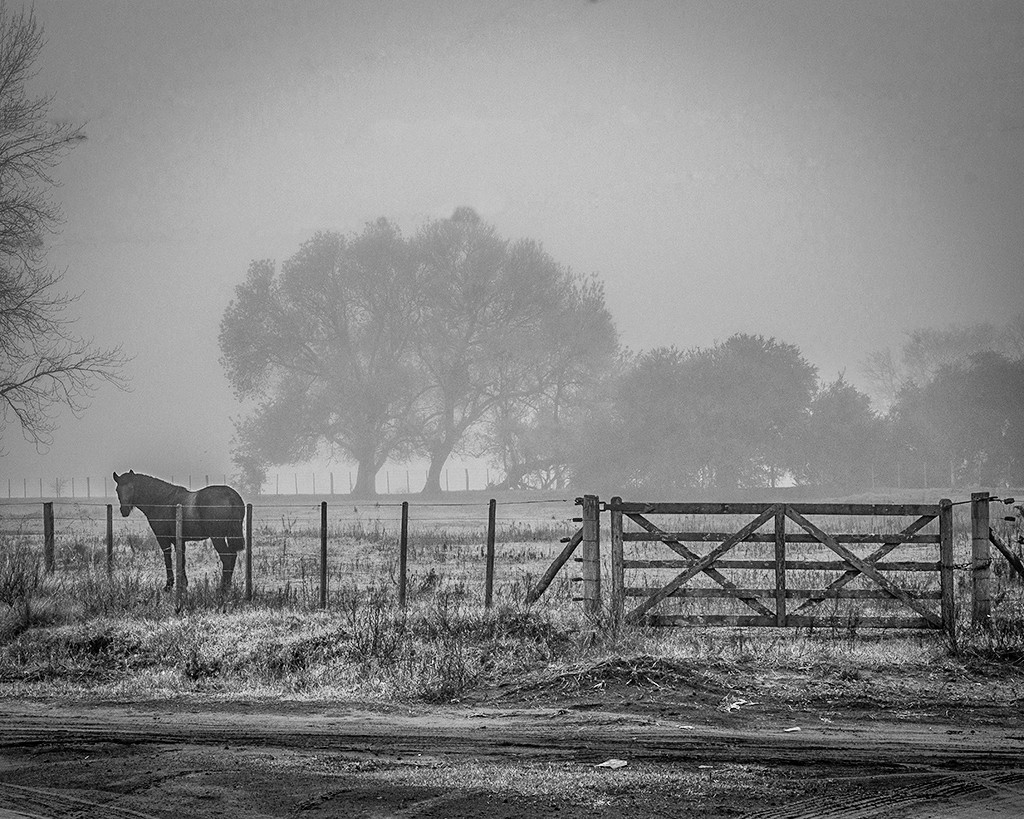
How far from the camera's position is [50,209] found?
84.8 feet

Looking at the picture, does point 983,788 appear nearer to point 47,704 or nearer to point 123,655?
point 47,704

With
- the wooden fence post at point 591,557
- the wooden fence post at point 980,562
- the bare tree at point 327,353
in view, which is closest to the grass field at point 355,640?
the wooden fence post at point 980,562

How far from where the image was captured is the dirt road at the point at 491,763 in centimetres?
721

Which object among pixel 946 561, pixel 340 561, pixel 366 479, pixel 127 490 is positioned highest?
pixel 127 490

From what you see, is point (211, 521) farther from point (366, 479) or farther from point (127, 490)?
point (366, 479)

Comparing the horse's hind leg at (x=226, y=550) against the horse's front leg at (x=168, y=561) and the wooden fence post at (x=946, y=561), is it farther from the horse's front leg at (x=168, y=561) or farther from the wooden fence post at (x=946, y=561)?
the wooden fence post at (x=946, y=561)

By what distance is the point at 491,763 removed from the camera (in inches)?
327

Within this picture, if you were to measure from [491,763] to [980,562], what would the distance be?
8577 millimetres

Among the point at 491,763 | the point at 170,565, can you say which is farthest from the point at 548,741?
the point at 170,565

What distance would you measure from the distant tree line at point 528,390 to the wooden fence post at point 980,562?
162 feet

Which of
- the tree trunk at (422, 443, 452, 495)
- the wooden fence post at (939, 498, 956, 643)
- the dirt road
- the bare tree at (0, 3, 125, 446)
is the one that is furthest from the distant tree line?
the dirt road

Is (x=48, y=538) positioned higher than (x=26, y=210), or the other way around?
(x=26, y=210)

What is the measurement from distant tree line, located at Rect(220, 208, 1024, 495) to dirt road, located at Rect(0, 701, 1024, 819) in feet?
179

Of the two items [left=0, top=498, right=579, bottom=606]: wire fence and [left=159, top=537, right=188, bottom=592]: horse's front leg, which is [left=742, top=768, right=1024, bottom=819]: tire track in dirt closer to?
[left=0, top=498, right=579, bottom=606]: wire fence
